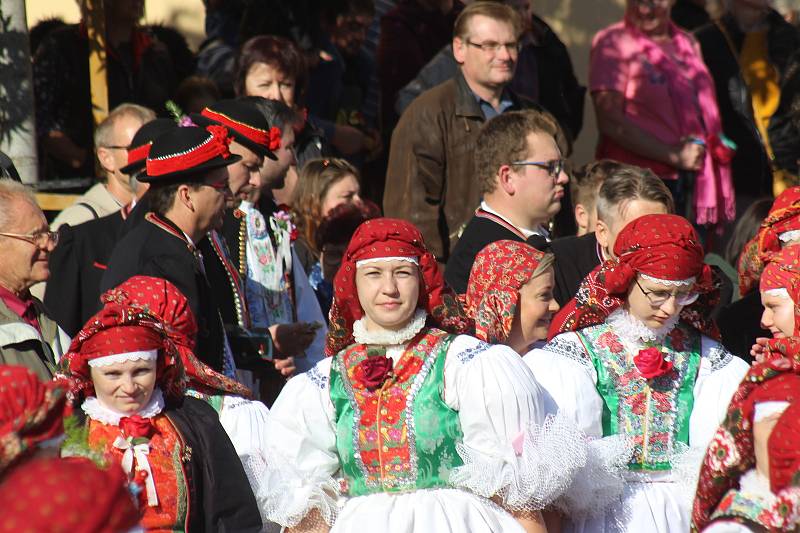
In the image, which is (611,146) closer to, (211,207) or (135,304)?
(211,207)

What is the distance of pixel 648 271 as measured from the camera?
18.4 ft

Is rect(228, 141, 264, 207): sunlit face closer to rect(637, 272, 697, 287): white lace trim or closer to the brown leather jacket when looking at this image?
the brown leather jacket

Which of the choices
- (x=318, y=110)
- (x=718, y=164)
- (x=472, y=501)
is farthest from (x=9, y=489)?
(x=718, y=164)

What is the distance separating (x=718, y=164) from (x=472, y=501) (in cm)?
503

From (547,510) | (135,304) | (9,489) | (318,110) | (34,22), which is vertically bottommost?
(547,510)

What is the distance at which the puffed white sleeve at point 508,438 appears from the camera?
5.09 meters

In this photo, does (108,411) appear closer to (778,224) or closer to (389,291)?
(389,291)

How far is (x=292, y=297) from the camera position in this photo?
716 cm

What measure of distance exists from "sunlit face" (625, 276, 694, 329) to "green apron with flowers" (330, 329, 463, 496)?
0.79 meters

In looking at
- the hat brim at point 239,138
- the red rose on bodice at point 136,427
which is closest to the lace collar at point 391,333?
the red rose on bodice at point 136,427

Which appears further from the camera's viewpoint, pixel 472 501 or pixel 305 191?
pixel 305 191

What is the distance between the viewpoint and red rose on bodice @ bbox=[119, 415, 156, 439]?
17.1 ft

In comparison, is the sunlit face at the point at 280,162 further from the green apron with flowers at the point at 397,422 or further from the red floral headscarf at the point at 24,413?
the red floral headscarf at the point at 24,413

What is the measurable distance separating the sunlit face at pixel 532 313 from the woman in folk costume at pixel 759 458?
1746 mm
